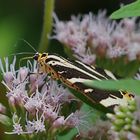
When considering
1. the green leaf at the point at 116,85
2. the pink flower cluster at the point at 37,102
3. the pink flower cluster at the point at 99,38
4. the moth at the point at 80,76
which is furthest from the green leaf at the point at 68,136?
the green leaf at the point at 116,85

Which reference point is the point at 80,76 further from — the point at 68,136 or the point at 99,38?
the point at 99,38

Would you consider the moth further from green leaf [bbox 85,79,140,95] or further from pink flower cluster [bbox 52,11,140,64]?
pink flower cluster [bbox 52,11,140,64]

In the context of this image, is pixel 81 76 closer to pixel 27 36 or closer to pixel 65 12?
pixel 27 36

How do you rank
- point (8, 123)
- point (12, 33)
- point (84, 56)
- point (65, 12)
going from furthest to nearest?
point (65, 12) → point (12, 33) → point (84, 56) → point (8, 123)

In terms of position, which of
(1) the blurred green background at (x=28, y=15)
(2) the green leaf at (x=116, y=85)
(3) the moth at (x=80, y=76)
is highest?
(2) the green leaf at (x=116, y=85)

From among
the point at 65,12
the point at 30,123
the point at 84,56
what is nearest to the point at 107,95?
the point at 30,123

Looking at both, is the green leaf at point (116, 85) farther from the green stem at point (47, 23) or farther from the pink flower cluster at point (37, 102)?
the green stem at point (47, 23)
